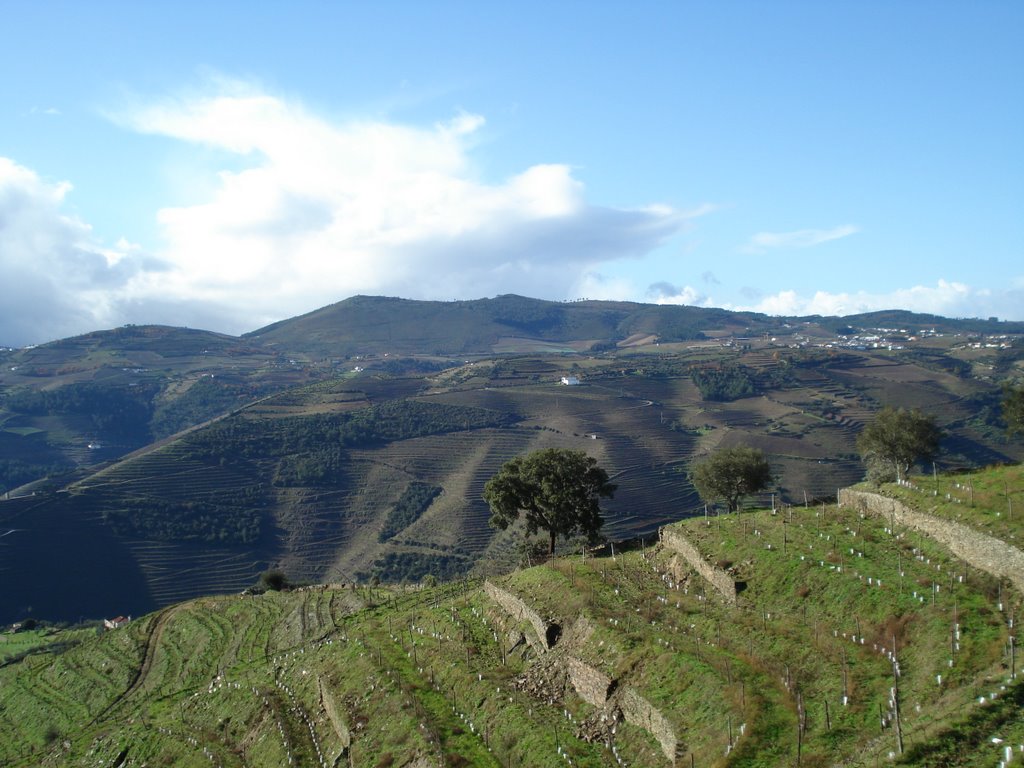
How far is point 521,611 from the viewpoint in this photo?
33469 mm

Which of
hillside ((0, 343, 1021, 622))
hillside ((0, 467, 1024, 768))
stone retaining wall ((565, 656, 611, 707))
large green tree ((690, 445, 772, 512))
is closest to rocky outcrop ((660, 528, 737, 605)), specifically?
hillside ((0, 467, 1024, 768))

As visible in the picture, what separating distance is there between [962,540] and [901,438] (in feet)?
80.3

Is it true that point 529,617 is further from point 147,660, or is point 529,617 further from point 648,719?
point 147,660

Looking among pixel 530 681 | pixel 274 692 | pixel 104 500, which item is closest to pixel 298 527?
pixel 104 500

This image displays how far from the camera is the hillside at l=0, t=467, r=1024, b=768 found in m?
19.6

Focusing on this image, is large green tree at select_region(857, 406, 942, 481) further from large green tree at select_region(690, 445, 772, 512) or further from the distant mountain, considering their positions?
the distant mountain

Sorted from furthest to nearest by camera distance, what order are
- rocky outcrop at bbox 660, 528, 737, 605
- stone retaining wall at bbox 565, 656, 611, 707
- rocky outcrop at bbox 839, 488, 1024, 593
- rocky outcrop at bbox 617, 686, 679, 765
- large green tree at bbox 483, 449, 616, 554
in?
large green tree at bbox 483, 449, 616, 554
rocky outcrop at bbox 660, 528, 737, 605
rocky outcrop at bbox 839, 488, 1024, 593
stone retaining wall at bbox 565, 656, 611, 707
rocky outcrop at bbox 617, 686, 679, 765

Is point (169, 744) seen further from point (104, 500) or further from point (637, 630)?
point (104, 500)

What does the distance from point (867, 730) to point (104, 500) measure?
429 ft

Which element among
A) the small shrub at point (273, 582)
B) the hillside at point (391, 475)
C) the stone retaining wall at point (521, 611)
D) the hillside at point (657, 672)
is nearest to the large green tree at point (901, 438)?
the hillside at point (657, 672)

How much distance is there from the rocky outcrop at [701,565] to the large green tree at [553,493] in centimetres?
Answer: 1091

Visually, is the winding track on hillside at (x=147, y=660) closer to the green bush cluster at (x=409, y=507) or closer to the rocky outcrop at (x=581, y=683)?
the rocky outcrop at (x=581, y=683)

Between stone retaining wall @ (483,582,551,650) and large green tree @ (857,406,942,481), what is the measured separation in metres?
27.1

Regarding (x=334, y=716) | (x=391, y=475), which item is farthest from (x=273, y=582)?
(x=391, y=475)
